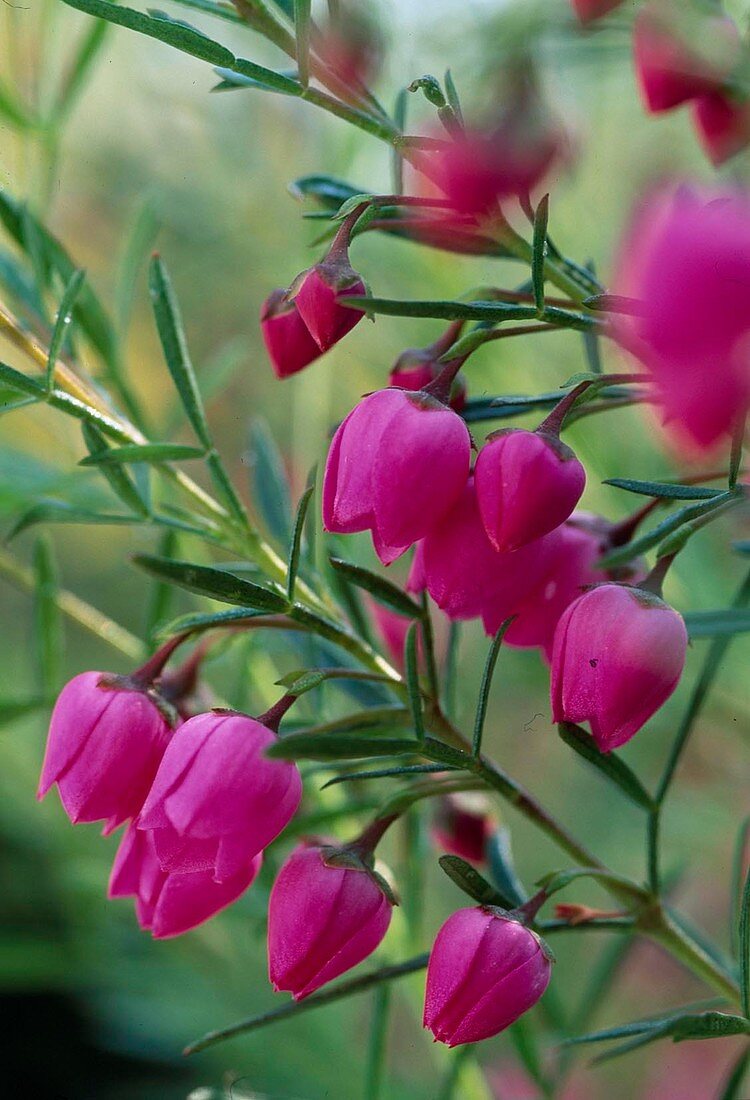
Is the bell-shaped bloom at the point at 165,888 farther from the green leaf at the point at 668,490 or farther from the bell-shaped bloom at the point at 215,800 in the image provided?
the green leaf at the point at 668,490

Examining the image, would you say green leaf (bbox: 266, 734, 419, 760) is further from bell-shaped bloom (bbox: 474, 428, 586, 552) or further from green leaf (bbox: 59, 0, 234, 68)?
green leaf (bbox: 59, 0, 234, 68)

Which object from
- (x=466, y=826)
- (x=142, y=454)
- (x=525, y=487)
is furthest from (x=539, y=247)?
(x=466, y=826)

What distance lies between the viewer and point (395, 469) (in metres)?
0.40

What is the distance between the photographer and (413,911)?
0.73 metres

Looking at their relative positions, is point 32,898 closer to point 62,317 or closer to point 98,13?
point 62,317

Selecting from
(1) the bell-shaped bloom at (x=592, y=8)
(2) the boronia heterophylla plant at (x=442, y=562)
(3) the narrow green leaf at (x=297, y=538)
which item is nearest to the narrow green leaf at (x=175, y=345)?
(2) the boronia heterophylla plant at (x=442, y=562)

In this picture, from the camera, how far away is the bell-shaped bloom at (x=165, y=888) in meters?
0.44

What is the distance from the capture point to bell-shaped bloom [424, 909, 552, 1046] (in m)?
0.40

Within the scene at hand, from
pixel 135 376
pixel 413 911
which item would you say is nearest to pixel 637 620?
pixel 413 911

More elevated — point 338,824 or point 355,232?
point 355,232

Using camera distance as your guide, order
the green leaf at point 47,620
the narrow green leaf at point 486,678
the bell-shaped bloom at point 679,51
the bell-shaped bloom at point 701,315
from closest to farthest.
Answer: the bell-shaped bloom at point 701,315 → the narrow green leaf at point 486,678 → the bell-shaped bloom at point 679,51 → the green leaf at point 47,620

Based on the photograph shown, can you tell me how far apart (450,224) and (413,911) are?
0.43m

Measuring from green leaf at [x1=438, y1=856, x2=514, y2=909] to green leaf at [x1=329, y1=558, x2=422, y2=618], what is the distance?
0.33 feet

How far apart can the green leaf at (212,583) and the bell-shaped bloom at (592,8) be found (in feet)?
0.95
